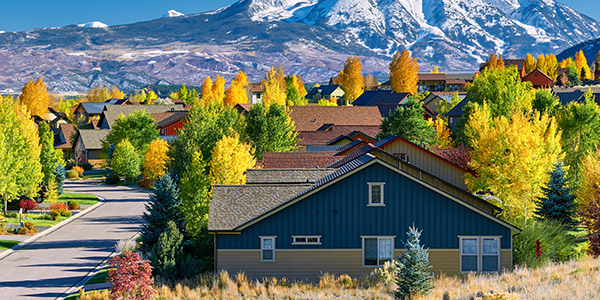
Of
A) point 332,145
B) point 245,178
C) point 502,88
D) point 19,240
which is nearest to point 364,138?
point 332,145

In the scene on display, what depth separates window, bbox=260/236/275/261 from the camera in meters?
34.7

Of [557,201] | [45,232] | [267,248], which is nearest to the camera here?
[267,248]

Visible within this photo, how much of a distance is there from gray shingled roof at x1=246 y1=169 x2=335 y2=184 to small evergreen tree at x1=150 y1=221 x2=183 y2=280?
28.1 feet

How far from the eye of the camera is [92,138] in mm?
114312

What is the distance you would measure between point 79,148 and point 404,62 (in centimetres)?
8307

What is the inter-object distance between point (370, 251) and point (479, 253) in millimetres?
5088

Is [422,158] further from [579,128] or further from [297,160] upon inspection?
[579,128]

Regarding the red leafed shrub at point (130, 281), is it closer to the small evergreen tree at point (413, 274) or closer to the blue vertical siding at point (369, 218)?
the blue vertical siding at point (369, 218)

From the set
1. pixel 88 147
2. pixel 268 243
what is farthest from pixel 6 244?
pixel 88 147

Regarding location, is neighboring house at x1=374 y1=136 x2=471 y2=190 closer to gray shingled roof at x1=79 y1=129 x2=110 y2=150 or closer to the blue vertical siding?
the blue vertical siding

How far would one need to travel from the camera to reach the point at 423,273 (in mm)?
31281

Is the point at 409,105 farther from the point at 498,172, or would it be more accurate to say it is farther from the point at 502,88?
the point at 498,172

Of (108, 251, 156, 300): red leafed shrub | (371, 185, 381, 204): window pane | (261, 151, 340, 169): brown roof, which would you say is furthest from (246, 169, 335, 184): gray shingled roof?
(108, 251, 156, 300): red leafed shrub

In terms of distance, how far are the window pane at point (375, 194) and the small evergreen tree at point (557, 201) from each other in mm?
16251
